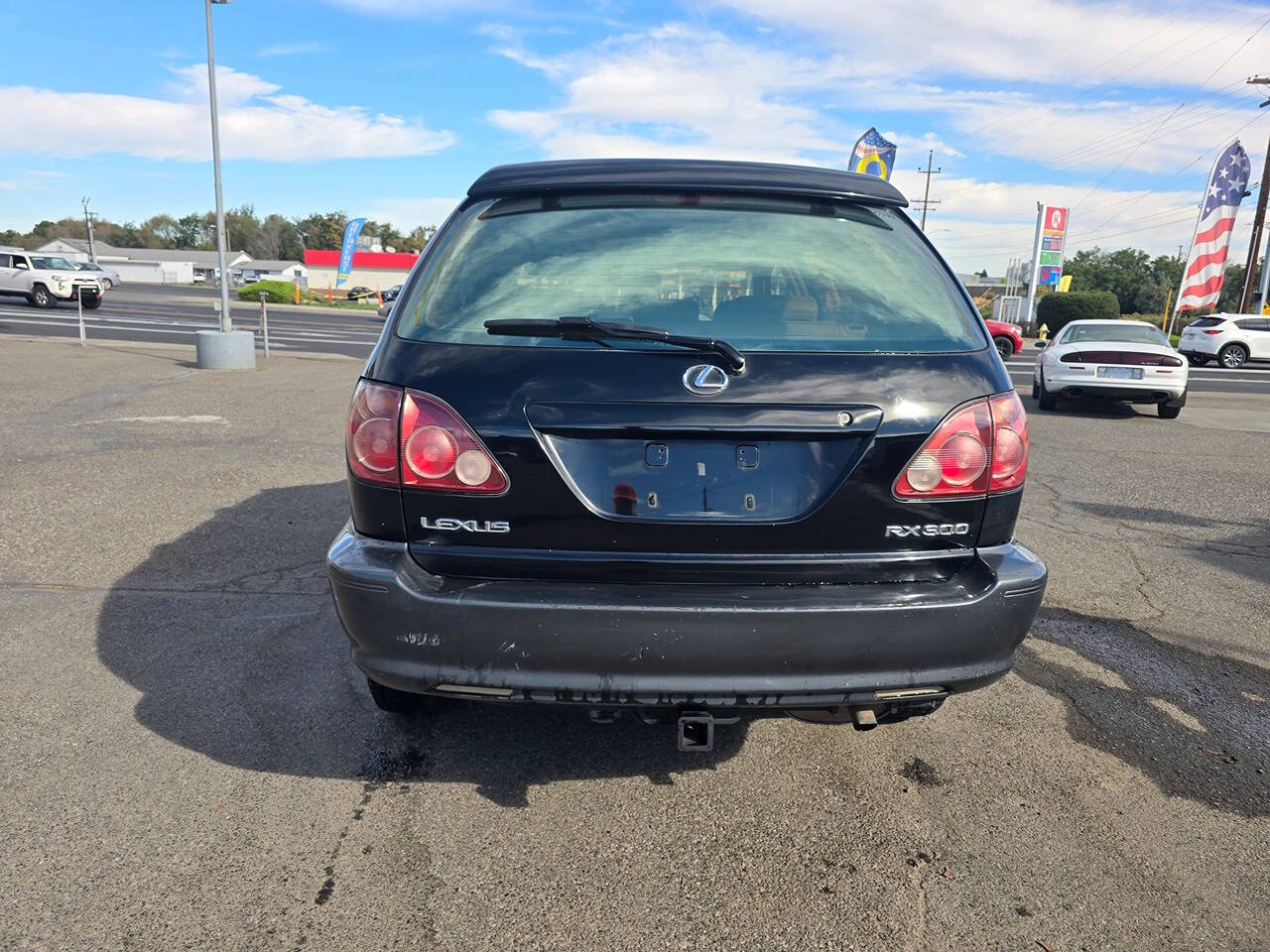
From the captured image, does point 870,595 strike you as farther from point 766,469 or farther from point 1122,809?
point 1122,809

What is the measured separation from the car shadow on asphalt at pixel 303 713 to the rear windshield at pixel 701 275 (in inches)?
42.5

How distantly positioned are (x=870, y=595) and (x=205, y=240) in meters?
174

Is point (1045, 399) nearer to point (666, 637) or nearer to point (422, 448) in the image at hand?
point (666, 637)

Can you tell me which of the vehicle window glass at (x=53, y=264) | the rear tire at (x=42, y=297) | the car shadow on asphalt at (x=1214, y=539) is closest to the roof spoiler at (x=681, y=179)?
the car shadow on asphalt at (x=1214, y=539)

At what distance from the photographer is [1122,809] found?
9.32 ft

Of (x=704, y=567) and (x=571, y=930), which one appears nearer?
(x=571, y=930)

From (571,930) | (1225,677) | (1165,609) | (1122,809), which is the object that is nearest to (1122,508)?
(1165,609)

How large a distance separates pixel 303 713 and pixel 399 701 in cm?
45

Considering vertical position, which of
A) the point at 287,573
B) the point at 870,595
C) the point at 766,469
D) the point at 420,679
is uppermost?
the point at 766,469

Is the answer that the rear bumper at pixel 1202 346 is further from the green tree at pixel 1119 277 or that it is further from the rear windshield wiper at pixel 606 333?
the green tree at pixel 1119 277

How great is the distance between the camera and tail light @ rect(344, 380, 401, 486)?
245cm

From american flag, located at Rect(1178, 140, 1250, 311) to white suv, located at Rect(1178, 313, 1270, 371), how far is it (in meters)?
5.18

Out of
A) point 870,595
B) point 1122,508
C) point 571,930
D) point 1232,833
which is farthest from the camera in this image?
point 1122,508

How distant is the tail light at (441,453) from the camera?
239 cm
